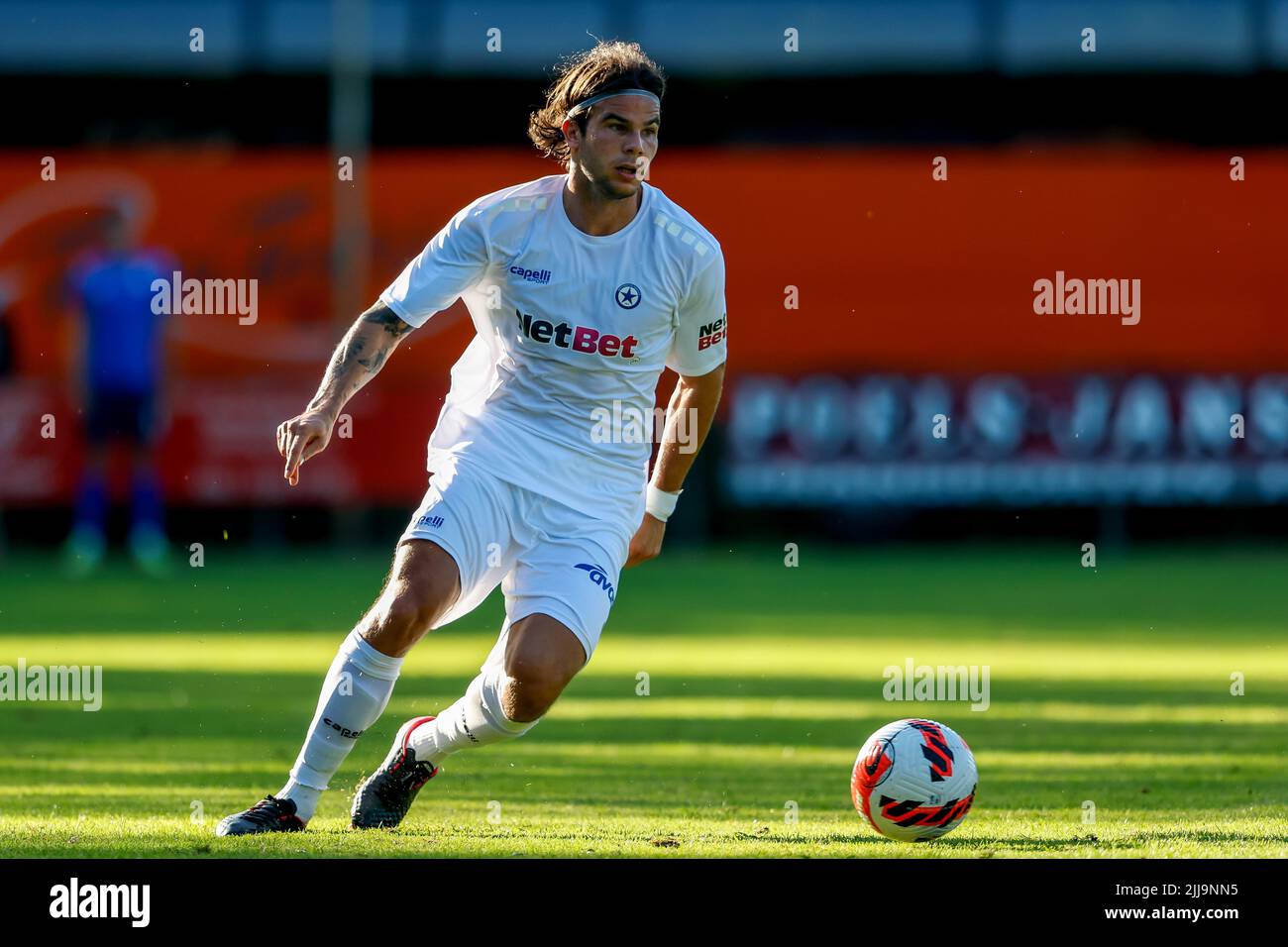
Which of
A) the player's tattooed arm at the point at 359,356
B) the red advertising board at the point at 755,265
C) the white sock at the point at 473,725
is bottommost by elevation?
the white sock at the point at 473,725

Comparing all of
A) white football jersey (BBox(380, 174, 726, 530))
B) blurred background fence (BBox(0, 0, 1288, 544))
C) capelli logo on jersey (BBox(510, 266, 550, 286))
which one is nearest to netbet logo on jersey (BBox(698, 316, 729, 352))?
white football jersey (BBox(380, 174, 726, 530))

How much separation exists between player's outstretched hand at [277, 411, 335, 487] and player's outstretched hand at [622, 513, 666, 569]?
5.33ft

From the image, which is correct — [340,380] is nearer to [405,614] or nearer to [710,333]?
[405,614]

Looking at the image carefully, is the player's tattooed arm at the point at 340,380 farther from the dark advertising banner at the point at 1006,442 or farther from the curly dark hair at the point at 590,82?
the dark advertising banner at the point at 1006,442

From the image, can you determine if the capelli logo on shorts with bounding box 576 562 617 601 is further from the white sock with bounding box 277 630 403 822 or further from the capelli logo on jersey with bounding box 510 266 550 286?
the capelli logo on jersey with bounding box 510 266 550 286

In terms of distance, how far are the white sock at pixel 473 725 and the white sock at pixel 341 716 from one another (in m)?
0.34

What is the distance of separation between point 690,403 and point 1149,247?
17433 millimetres

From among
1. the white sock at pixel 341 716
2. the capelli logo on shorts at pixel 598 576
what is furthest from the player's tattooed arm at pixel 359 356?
the capelli logo on shorts at pixel 598 576

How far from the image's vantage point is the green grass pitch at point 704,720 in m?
6.74

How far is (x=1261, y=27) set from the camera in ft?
80.4

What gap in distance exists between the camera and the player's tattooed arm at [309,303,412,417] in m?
6.55

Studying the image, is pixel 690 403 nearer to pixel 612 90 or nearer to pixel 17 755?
pixel 612 90

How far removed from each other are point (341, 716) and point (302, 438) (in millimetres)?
955

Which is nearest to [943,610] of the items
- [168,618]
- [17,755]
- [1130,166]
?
[168,618]
